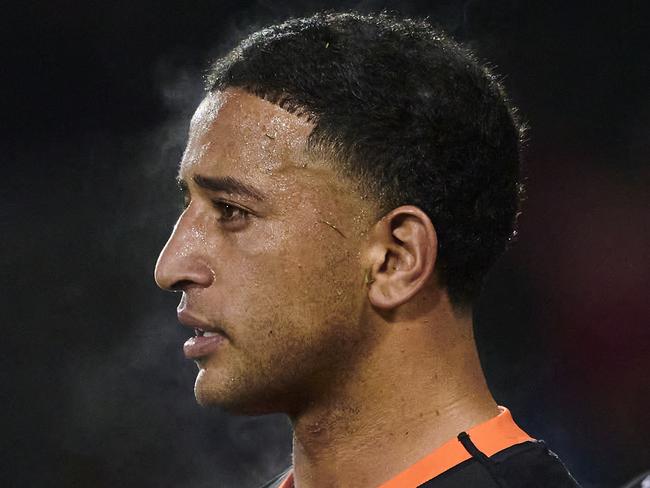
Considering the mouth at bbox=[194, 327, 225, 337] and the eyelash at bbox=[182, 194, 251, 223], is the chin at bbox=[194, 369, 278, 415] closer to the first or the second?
the mouth at bbox=[194, 327, 225, 337]

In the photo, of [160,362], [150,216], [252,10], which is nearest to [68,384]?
[160,362]

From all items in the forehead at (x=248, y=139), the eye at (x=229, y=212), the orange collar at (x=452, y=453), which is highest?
the forehead at (x=248, y=139)

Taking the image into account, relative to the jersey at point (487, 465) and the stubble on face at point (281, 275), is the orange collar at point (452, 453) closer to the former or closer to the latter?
the jersey at point (487, 465)

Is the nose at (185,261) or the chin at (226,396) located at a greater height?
the nose at (185,261)

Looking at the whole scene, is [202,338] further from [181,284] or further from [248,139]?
[248,139]

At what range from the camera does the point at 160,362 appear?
3.08 metres

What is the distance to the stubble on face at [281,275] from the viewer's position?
1577 mm

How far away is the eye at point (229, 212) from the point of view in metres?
1.61

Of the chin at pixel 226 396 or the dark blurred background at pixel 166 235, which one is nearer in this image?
the chin at pixel 226 396

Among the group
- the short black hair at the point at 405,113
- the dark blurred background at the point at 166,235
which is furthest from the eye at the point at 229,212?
the dark blurred background at the point at 166,235

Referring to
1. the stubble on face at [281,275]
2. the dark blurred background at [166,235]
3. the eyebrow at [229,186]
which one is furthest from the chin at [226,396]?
the dark blurred background at [166,235]

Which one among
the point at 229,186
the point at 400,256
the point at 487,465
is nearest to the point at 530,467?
the point at 487,465

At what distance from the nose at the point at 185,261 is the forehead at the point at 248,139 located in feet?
0.29

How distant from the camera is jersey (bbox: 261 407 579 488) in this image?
1.56m
